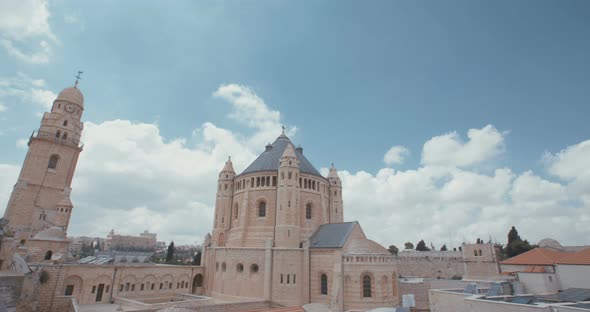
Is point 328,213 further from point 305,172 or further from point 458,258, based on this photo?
point 458,258

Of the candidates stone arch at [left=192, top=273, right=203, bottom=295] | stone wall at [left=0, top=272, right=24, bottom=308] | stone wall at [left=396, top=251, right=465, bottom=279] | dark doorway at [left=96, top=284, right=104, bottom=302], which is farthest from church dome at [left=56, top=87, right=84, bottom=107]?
stone wall at [left=396, top=251, right=465, bottom=279]

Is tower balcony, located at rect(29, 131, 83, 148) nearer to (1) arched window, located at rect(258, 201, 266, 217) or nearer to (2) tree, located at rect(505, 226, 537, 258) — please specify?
(1) arched window, located at rect(258, 201, 266, 217)

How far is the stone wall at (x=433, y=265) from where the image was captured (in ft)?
181

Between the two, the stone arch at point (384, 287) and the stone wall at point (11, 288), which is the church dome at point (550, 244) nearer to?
the stone arch at point (384, 287)

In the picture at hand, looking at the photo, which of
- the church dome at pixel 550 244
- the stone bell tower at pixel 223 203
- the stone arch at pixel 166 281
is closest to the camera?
the stone arch at pixel 166 281

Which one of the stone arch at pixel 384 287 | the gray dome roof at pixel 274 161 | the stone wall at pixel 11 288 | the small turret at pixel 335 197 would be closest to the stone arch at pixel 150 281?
the stone wall at pixel 11 288

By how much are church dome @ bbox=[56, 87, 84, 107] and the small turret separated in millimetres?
34702

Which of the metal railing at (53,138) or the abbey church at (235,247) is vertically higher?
the metal railing at (53,138)

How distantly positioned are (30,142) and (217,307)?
29309 mm

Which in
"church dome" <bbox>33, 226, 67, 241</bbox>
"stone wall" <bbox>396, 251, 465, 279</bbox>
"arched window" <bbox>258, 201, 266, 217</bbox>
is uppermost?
"arched window" <bbox>258, 201, 266, 217</bbox>

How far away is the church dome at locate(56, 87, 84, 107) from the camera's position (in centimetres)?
3747

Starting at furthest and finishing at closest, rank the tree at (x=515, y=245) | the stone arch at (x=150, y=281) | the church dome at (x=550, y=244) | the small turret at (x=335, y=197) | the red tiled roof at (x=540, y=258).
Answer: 1. the tree at (x=515, y=245)
2. the church dome at (x=550, y=244)
3. the small turret at (x=335, y=197)
4. the stone arch at (x=150, y=281)
5. the red tiled roof at (x=540, y=258)

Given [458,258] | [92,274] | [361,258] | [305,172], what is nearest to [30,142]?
[92,274]

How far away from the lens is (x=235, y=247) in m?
33.8
